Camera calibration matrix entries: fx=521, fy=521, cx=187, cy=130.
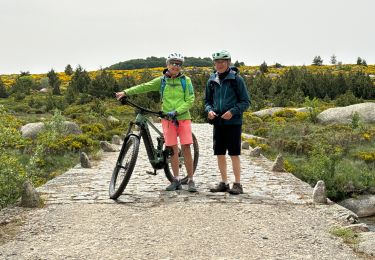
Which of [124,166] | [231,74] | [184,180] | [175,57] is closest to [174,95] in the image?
[175,57]

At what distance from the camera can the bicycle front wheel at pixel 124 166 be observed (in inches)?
273

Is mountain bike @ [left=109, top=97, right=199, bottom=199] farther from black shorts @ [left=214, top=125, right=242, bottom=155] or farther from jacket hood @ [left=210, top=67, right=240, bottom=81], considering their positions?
jacket hood @ [left=210, top=67, right=240, bottom=81]

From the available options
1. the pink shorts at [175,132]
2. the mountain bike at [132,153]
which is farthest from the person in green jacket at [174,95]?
the mountain bike at [132,153]

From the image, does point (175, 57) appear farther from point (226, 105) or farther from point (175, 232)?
point (175, 232)

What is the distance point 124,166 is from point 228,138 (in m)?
1.53

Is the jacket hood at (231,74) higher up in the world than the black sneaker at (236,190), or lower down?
higher up

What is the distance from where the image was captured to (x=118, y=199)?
7.16 metres

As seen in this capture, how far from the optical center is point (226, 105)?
7.38 m

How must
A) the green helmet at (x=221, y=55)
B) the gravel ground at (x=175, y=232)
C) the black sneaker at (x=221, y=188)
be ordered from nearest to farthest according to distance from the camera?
the gravel ground at (x=175, y=232), the green helmet at (x=221, y=55), the black sneaker at (x=221, y=188)

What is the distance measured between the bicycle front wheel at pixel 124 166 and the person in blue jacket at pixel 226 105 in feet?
3.76

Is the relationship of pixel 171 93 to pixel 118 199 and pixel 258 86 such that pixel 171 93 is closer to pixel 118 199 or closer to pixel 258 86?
pixel 118 199

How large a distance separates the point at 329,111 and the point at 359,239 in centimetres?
1963

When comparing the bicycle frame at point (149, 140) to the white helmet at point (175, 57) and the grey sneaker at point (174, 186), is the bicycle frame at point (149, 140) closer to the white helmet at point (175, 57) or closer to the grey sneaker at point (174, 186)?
the grey sneaker at point (174, 186)

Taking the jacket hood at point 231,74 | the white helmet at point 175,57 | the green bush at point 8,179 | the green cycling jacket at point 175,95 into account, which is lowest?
the green bush at point 8,179
